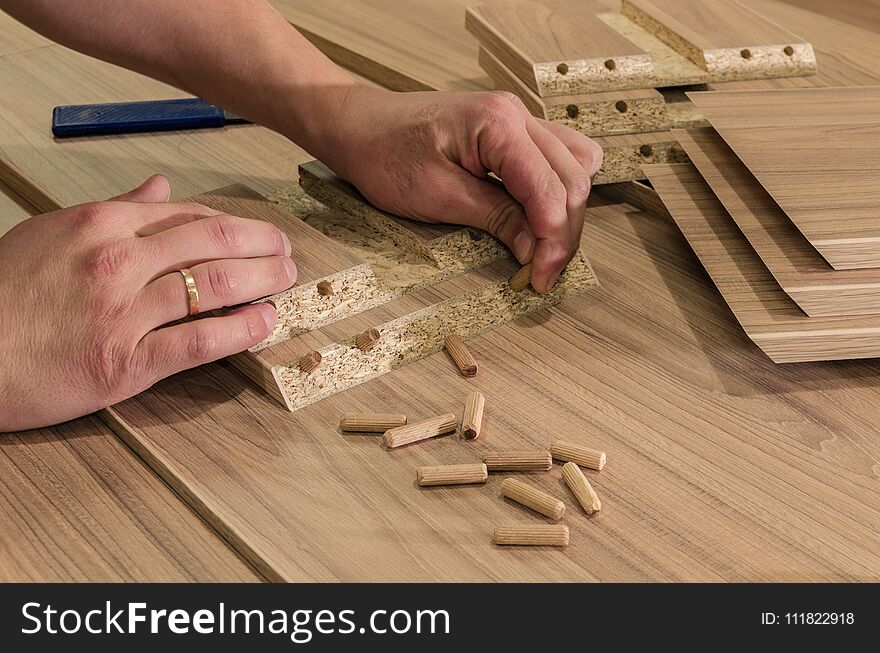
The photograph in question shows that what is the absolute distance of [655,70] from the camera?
1531 mm

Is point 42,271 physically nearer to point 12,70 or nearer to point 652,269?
point 652,269

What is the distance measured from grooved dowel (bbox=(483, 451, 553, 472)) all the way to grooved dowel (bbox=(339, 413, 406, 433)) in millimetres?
106

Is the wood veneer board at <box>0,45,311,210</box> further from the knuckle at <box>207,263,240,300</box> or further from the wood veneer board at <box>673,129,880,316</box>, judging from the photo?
the wood veneer board at <box>673,129,880,316</box>

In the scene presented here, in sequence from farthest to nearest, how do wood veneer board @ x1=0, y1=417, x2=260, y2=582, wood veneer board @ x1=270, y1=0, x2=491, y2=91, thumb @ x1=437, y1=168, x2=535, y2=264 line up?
1. wood veneer board @ x1=270, y1=0, x2=491, y2=91
2. thumb @ x1=437, y1=168, x2=535, y2=264
3. wood veneer board @ x1=0, y1=417, x2=260, y2=582

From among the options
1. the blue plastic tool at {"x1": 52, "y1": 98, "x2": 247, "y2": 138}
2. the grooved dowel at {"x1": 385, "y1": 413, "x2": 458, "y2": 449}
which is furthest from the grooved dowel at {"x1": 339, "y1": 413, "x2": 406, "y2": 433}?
the blue plastic tool at {"x1": 52, "y1": 98, "x2": 247, "y2": 138}

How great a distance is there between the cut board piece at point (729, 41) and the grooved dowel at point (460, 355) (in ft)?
2.33

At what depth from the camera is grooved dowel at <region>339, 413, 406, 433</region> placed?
1.01m

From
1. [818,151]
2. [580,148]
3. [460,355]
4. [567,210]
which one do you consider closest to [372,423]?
[460,355]

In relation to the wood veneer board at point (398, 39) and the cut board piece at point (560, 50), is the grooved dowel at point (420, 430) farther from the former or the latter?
the wood veneer board at point (398, 39)

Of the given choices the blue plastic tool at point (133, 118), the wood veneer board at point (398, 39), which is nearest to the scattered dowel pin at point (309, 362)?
the blue plastic tool at point (133, 118)

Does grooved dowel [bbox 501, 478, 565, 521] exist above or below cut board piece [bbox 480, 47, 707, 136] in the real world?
below

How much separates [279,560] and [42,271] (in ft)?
1.36

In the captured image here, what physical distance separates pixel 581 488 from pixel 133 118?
104 cm
